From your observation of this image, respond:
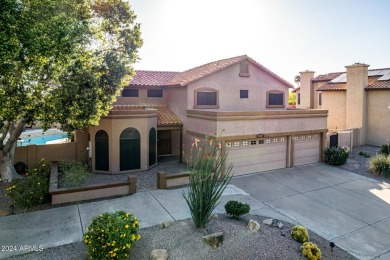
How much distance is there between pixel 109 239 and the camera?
752 centimetres

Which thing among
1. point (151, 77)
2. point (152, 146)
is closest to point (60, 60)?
point (152, 146)

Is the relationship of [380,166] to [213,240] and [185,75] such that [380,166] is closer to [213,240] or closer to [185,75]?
[213,240]

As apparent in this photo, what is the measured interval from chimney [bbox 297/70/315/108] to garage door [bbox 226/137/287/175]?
66.5 feet

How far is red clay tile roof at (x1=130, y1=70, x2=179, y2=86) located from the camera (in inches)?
889

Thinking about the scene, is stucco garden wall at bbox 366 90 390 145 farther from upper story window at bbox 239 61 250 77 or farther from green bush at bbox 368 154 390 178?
upper story window at bbox 239 61 250 77

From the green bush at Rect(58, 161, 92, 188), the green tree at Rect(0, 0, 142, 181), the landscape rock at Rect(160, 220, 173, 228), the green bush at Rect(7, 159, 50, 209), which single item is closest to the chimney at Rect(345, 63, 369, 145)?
the green tree at Rect(0, 0, 142, 181)

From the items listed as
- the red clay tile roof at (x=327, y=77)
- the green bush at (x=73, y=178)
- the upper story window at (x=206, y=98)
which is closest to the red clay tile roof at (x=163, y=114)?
the upper story window at (x=206, y=98)

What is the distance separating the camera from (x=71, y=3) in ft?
44.4

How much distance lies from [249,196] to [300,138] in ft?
28.4

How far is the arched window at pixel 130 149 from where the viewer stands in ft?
57.8

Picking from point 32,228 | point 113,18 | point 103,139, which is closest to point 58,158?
point 103,139

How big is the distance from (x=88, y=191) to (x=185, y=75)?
14302 millimetres

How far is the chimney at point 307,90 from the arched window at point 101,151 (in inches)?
1166

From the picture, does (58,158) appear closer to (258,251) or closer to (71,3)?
(71,3)
